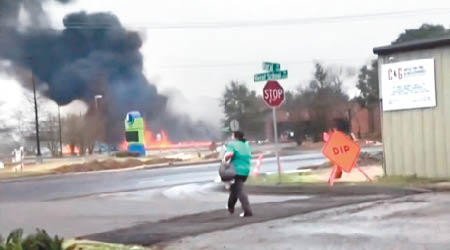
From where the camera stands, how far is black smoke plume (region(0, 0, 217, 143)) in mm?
71812

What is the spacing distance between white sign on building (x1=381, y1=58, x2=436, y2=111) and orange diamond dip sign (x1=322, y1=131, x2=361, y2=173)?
1.26 m

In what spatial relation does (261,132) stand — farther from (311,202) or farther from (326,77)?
(311,202)

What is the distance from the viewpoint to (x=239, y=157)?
43.7ft

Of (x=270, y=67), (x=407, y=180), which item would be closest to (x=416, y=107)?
(x=407, y=180)

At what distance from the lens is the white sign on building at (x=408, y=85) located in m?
17.8

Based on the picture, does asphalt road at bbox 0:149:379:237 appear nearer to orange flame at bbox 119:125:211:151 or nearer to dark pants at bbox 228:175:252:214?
dark pants at bbox 228:175:252:214

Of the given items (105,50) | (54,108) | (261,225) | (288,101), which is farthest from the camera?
(105,50)

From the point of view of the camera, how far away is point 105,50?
77438 mm

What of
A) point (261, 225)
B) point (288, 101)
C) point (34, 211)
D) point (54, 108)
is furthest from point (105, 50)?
point (261, 225)

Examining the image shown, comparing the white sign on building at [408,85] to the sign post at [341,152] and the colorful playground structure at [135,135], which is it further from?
the colorful playground structure at [135,135]

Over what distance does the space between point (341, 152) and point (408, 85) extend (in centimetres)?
239

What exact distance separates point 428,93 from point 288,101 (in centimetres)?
4345

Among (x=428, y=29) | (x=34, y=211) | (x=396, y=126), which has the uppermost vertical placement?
(x=428, y=29)

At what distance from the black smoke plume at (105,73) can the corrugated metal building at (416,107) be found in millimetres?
51738
